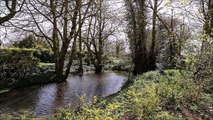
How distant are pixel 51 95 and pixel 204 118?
7047 mm

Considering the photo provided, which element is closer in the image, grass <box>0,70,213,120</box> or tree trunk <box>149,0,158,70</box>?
grass <box>0,70,213,120</box>

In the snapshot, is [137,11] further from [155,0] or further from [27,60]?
[27,60]

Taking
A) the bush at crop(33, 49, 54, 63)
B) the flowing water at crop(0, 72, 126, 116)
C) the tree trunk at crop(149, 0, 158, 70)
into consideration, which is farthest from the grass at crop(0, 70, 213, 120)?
the bush at crop(33, 49, 54, 63)

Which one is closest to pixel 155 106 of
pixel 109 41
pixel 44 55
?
pixel 44 55

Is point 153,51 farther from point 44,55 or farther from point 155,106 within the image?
point 155,106

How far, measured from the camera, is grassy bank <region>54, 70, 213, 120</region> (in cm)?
518

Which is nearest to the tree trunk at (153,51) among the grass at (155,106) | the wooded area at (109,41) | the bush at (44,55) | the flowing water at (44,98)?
the wooded area at (109,41)

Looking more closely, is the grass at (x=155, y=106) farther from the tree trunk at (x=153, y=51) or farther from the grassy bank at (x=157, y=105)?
the tree trunk at (x=153, y=51)

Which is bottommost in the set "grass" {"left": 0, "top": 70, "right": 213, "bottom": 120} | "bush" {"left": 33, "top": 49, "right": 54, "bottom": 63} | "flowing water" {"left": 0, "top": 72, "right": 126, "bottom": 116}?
"flowing water" {"left": 0, "top": 72, "right": 126, "bottom": 116}

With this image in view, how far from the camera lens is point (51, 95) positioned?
11.6 metres

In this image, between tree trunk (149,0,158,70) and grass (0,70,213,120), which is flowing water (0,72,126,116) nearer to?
grass (0,70,213,120)

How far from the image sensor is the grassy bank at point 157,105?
204 inches

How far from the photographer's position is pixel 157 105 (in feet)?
20.0

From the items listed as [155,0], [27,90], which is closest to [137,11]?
[155,0]
